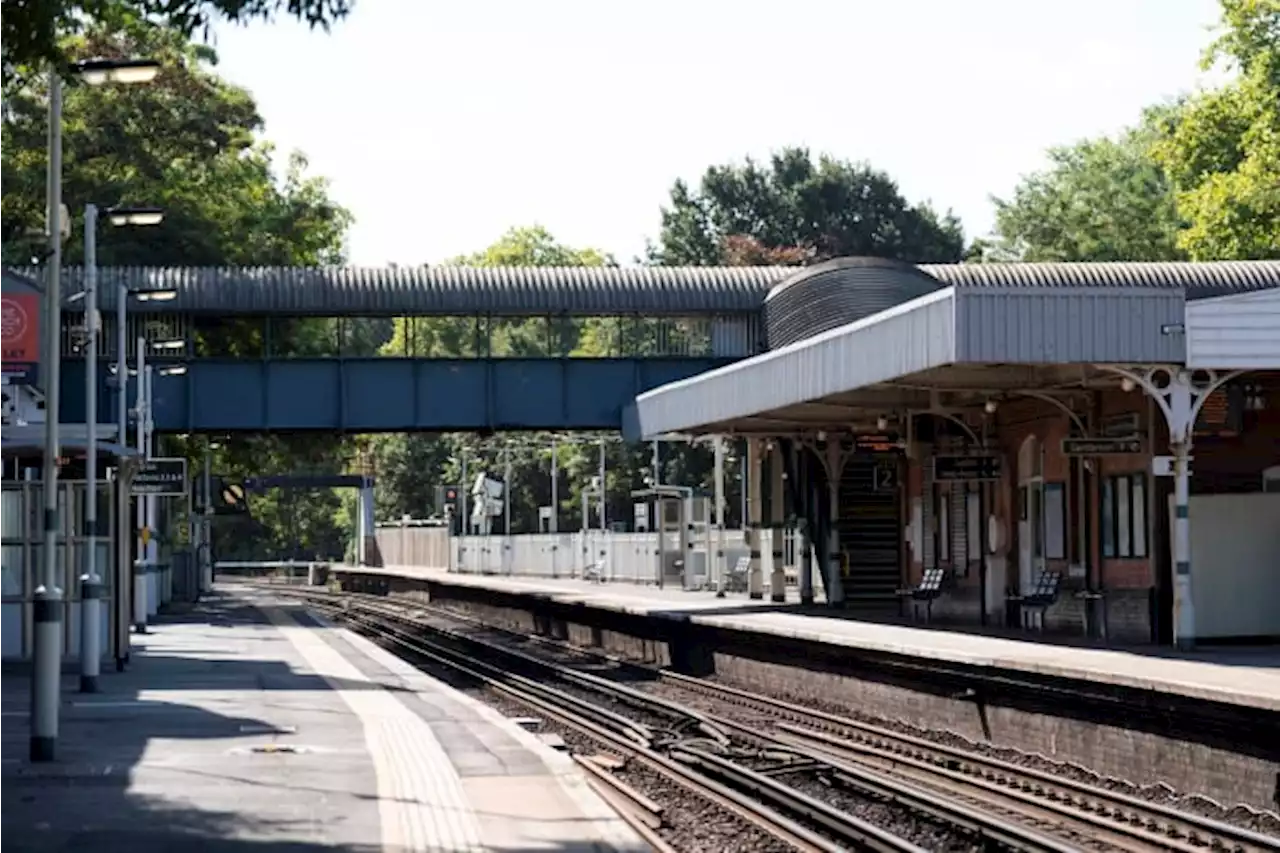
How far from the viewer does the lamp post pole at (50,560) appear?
59.9 ft

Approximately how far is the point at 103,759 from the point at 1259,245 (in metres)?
44.9

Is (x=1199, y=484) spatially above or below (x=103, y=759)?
above

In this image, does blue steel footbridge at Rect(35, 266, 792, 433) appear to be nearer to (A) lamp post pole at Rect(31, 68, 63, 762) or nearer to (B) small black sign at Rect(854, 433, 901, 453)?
(B) small black sign at Rect(854, 433, 901, 453)

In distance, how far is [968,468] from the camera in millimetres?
33875

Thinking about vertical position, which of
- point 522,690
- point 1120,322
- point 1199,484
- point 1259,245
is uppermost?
point 1259,245

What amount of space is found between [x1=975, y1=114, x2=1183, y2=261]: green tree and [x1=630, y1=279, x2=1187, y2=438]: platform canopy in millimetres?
55418

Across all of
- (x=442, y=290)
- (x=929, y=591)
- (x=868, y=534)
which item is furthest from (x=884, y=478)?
(x=442, y=290)

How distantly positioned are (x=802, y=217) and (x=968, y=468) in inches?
2936

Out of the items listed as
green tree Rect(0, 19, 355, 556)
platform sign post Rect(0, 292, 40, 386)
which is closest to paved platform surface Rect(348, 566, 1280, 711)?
platform sign post Rect(0, 292, 40, 386)

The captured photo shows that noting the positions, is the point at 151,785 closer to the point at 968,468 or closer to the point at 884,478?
the point at 968,468

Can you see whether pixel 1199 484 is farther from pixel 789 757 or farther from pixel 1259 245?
pixel 1259 245

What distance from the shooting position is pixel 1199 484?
93.6ft

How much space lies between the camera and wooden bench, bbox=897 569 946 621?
37.2 m

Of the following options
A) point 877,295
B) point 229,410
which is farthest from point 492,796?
point 229,410
